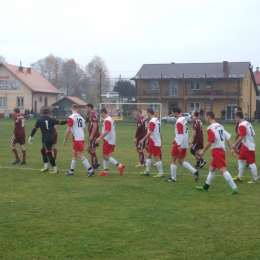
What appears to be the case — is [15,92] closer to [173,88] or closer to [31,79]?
[31,79]

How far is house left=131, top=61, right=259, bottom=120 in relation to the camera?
63969 millimetres

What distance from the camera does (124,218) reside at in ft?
27.7

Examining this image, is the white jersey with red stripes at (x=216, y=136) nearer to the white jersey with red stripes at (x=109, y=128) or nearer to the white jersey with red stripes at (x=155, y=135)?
the white jersey with red stripes at (x=155, y=135)

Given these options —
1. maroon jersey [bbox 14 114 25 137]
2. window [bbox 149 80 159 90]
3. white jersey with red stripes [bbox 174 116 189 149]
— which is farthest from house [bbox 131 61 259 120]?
white jersey with red stripes [bbox 174 116 189 149]

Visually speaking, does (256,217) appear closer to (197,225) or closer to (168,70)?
(197,225)

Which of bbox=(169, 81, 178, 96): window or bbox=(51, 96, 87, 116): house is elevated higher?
bbox=(169, 81, 178, 96): window

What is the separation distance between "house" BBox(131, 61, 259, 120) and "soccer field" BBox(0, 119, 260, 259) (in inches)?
1993

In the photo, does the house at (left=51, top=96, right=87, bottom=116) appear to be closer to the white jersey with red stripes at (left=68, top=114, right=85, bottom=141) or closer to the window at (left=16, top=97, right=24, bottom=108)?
the window at (left=16, top=97, right=24, bottom=108)

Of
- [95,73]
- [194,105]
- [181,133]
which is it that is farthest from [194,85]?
[181,133]

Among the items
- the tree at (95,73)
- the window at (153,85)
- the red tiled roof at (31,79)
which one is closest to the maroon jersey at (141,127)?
the window at (153,85)

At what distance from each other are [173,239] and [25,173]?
8.06 m

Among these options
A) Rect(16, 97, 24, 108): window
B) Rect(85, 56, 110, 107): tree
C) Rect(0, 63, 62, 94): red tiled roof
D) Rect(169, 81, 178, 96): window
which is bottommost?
Rect(16, 97, 24, 108): window

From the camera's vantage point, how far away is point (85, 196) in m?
10.5

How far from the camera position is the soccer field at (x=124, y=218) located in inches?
261
